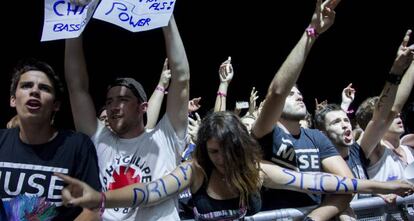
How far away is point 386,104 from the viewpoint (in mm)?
3545

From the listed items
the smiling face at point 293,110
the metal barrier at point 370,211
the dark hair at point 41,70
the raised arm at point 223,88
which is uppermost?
the dark hair at point 41,70

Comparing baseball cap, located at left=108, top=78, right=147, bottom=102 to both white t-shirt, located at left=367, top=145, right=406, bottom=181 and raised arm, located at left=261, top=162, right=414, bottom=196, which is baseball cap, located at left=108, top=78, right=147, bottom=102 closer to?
raised arm, located at left=261, top=162, right=414, bottom=196

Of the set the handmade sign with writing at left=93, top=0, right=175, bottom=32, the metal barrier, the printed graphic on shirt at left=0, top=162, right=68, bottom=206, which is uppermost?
the handmade sign with writing at left=93, top=0, right=175, bottom=32

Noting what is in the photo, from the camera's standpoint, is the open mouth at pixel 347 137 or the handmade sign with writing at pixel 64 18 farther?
the open mouth at pixel 347 137

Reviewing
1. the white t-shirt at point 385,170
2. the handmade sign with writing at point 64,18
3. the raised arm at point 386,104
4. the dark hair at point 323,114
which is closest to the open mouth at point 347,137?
the raised arm at point 386,104

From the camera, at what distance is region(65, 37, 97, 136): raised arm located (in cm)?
275

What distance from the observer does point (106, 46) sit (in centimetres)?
737

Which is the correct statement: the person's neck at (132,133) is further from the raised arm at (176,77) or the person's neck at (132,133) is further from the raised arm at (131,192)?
the raised arm at (131,192)

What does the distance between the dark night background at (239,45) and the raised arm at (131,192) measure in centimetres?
482

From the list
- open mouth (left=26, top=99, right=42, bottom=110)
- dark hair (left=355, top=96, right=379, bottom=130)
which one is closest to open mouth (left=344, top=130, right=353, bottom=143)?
dark hair (left=355, top=96, right=379, bottom=130)

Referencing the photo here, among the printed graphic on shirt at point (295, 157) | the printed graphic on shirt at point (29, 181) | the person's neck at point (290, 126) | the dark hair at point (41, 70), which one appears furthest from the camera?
the person's neck at point (290, 126)

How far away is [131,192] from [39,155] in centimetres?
42

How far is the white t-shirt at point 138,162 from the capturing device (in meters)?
2.63

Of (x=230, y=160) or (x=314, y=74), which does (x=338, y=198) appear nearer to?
(x=230, y=160)
